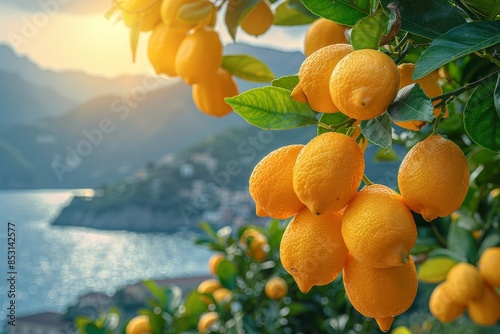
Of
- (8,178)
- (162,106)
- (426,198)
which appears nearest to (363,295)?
(426,198)

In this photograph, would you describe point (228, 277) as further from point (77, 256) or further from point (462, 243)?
point (77, 256)

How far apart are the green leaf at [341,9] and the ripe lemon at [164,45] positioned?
20 cm

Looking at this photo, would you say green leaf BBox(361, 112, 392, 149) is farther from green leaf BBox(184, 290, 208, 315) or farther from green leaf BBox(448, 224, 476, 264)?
green leaf BBox(184, 290, 208, 315)

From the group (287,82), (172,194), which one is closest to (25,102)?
(172,194)

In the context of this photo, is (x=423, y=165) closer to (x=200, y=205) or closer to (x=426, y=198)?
(x=426, y=198)

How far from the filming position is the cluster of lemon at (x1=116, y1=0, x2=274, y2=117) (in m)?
0.46

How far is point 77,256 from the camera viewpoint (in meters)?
2.54

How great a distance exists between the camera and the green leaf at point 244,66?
57cm

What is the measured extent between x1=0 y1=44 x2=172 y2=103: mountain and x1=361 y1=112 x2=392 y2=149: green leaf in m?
3.15

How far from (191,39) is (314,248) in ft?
0.84

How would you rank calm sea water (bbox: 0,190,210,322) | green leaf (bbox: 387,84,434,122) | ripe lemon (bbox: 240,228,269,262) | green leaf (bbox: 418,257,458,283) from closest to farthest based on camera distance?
green leaf (bbox: 387,84,434,122) < green leaf (bbox: 418,257,458,283) < ripe lemon (bbox: 240,228,269,262) < calm sea water (bbox: 0,190,210,322)

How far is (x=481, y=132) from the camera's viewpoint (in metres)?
0.31

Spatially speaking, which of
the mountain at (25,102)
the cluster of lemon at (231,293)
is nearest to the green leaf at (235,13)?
the cluster of lemon at (231,293)

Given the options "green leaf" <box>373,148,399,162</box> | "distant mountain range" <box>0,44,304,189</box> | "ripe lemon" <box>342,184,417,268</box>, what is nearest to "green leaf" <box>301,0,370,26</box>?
"ripe lemon" <box>342,184,417,268</box>
